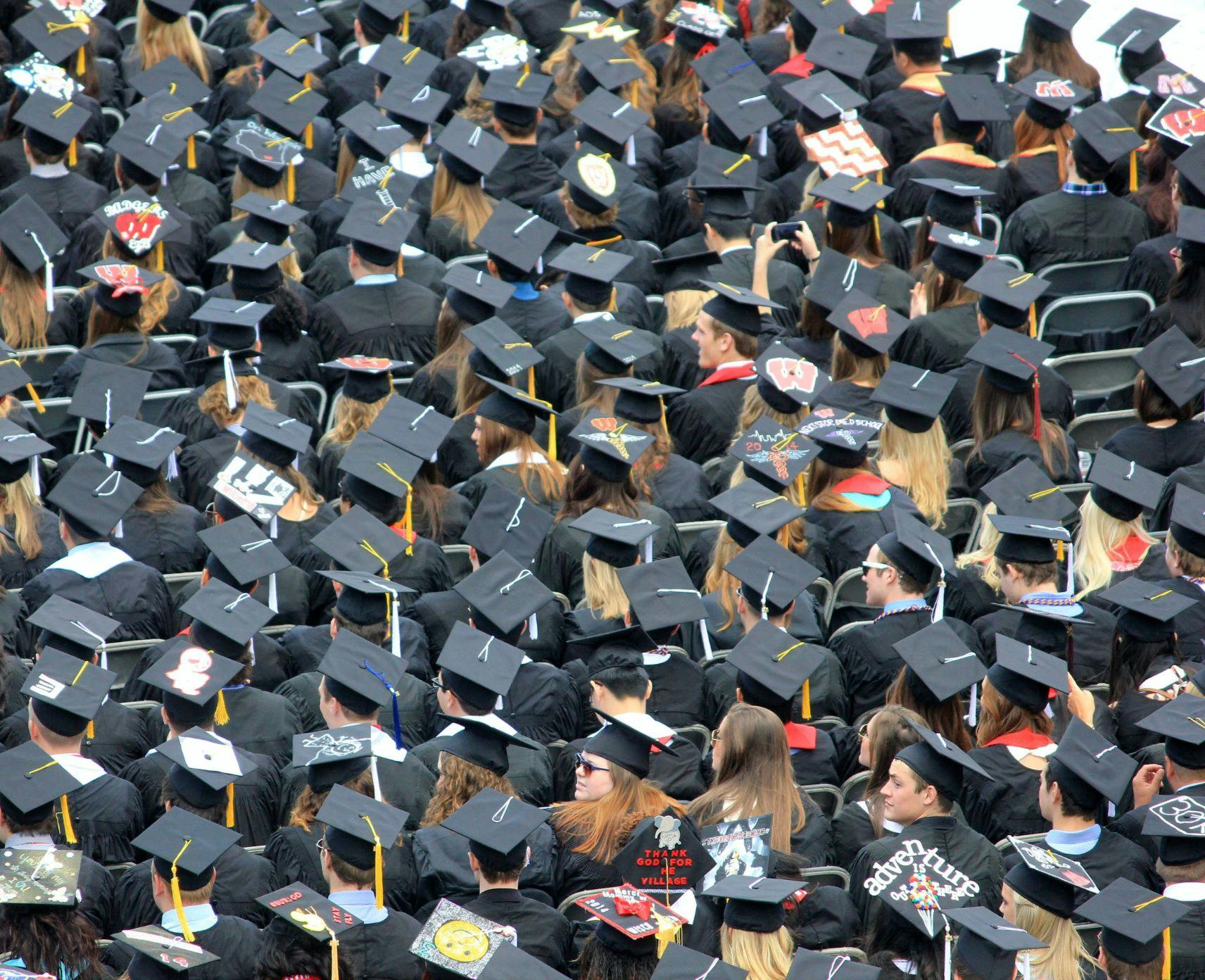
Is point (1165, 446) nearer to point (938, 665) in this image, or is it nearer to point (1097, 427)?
point (1097, 427)

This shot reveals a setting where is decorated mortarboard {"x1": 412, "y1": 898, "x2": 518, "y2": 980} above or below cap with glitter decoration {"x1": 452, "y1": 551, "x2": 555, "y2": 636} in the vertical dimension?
above

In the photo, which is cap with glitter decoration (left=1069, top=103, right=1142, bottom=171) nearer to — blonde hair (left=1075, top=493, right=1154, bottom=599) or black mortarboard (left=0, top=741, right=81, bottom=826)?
blonde hair (left=1075, top=493, right=1154, bottom=599)

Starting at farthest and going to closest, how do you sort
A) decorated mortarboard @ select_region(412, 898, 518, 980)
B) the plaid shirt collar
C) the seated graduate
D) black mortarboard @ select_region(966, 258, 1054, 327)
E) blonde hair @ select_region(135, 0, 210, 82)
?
blonde hair @ select_region(135, 0, 210, 82) → the plaid shirt collar → black mortarboard @ select_region(966, 258, 1054, 327) → the seated graduate → decorated mortarboard @ select_region(412, 898, 518, 980)

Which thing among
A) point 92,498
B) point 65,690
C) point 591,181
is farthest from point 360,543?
point 591,181

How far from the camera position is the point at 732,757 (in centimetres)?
639

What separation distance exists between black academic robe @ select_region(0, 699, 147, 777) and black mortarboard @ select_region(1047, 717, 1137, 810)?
3.18 metres

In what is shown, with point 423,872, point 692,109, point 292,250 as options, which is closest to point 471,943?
point 423,872

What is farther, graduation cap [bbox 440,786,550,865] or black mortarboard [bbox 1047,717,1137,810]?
black mortarboard [bbox 1047,717,1137,810]

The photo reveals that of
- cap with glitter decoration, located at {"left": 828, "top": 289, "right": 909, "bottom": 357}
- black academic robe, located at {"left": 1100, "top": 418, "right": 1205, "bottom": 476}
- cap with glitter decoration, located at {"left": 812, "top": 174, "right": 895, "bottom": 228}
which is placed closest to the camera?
black academic robe, located at {"left": 1100, "top": 418, "right": 1205, "bottom": 476}

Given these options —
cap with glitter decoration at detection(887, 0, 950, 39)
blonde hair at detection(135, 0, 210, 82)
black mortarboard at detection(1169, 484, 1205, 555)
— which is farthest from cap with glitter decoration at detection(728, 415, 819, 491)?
blonde hair at detection(135, 0, 210, 82)

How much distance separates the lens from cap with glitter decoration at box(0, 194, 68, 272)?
9.34 m

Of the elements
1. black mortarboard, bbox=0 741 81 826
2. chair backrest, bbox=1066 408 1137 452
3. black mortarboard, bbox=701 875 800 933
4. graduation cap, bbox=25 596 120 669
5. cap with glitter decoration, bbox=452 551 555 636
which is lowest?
chair backrest, bbox=1066 408 1137 452

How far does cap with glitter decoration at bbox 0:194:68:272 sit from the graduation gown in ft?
7.17

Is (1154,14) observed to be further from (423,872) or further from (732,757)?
(423,872)
